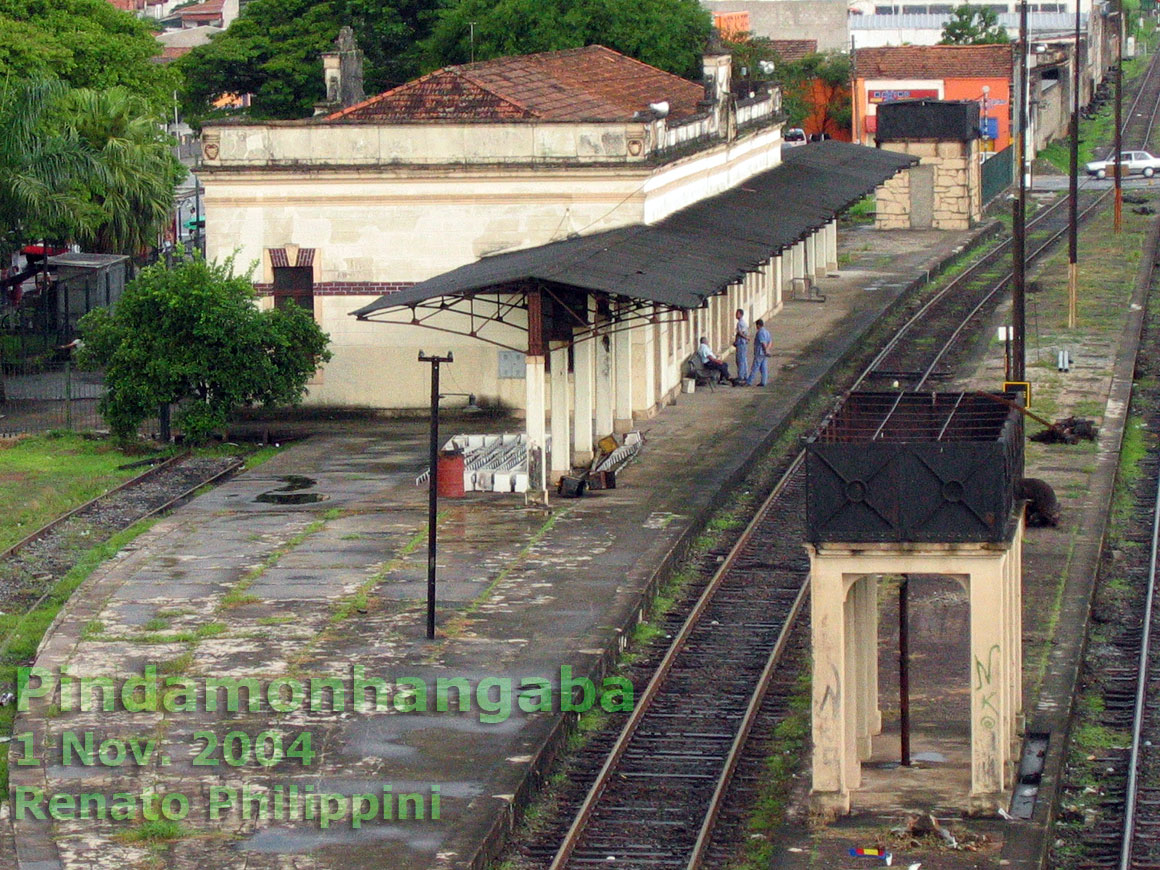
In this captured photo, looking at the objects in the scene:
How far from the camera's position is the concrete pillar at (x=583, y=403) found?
29969 mm

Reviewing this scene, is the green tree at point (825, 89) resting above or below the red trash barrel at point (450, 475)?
above

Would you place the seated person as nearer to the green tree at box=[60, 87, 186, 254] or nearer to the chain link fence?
the chain link fence

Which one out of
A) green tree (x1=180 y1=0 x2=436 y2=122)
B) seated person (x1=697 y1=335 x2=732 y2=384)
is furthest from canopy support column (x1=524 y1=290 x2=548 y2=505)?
green tree (x1=180 y1=0 x2=436 y2=122)

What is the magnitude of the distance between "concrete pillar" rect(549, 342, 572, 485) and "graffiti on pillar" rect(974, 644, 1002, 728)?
41.6ft

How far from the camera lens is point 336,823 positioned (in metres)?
15.9

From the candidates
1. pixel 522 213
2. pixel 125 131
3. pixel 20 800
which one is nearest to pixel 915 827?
pixel 20 800

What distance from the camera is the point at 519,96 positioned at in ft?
118

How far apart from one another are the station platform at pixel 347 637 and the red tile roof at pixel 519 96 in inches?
198

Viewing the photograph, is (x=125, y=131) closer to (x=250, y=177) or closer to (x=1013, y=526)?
(x=250, y=177)

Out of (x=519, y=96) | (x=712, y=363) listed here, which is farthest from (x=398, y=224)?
(x=712, y=363)

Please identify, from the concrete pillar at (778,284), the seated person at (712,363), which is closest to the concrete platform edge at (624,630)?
the seated person at (712,363)

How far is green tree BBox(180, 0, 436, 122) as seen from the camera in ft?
201

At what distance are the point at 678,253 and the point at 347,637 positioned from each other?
11761 mm

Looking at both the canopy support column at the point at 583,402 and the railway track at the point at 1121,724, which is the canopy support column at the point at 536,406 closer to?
the canopy support column at the point at 583,402
